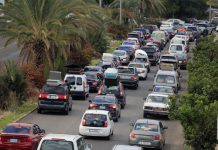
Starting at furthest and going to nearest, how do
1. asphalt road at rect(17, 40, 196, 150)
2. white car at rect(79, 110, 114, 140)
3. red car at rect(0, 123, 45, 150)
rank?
asphalt road at rect(17, 40, 196, 150) → white car at rect(79, 110, 114, 140) → red car at rect(0, 123, 45, 150)

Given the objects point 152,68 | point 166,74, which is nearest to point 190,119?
point 166,74

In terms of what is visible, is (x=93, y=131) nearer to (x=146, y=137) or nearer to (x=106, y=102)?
(x=146, y=137)

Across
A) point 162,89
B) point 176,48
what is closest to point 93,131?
point 162,89

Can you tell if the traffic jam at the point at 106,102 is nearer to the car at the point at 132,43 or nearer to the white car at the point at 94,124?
the white car at the point at 94,124

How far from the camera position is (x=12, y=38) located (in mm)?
50781

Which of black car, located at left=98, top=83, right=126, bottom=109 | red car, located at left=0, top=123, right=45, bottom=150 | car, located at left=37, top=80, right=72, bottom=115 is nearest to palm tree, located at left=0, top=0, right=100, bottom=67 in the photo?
black car, located at left=98, top=83, right=126, bottom=109

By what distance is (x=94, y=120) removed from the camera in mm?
→ 32781

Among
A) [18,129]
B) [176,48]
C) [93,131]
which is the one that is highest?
[176,48]

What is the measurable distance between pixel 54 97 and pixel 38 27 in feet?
39.9

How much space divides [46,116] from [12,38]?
1241 cm

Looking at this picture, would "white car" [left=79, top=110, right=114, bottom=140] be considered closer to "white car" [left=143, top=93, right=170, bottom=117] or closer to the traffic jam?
the traffic jam

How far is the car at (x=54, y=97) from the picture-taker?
39.1 meters

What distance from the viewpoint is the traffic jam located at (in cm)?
2792

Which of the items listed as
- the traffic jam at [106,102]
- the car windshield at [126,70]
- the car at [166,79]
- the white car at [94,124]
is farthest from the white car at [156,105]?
the car windshield at [126,70]
